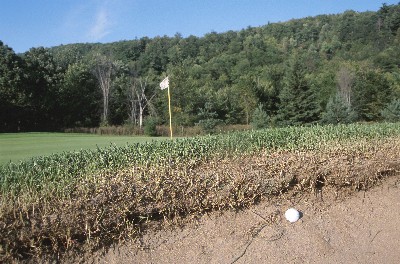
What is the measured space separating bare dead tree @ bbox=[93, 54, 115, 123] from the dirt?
3387 centimetres

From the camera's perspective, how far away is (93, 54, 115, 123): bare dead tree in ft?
127

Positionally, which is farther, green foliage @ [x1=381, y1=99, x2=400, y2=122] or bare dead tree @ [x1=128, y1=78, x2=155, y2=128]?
bare dead tree @ [x1=128, y1=78, x2=155, y2=128]

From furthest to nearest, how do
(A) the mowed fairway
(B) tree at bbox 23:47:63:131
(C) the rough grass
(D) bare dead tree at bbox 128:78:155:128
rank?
(D) bare dead tree at bbox 128:78:155:128 → (B) tree at bbox 23:47:63:131 → (A) the mowed fairway → (C) the rough grass

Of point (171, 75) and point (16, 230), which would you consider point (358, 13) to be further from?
point (16, 230)

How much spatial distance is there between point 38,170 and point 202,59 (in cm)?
5613

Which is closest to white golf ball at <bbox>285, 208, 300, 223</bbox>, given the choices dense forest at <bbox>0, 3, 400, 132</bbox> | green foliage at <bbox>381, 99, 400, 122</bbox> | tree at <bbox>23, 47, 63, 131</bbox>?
dense forest at <bbox>0, 3, 400, 132</bbox>

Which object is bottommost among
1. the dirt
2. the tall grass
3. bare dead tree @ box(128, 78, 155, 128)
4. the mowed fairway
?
the dirt

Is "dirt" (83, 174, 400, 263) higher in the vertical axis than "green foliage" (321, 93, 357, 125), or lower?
lower

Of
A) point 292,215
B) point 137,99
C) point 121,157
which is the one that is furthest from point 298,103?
point 292,215

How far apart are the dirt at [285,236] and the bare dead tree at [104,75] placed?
111 ft

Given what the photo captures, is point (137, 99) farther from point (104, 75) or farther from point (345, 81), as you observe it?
point (345, 81)

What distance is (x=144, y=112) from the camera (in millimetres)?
43250

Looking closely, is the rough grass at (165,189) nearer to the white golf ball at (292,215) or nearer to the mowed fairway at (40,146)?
the white golf ball at (292,215)

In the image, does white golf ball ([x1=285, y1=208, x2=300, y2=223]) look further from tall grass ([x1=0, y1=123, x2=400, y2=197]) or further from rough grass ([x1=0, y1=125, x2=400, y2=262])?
tall grass ([x1=0, y1=123, x2=400, y2=197])
